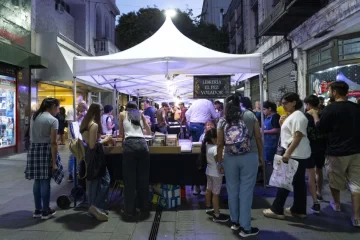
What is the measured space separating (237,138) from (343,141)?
1608 millimetres

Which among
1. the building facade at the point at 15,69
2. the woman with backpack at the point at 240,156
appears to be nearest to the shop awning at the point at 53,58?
the building facade at the point at 15,69

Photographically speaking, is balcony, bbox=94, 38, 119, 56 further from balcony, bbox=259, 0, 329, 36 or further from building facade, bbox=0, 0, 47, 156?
balcony, bbox=259, 0, 329, 36

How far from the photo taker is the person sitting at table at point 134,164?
4.80 m

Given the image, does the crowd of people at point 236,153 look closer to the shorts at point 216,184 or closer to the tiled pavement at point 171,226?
the shorts at point 216,184

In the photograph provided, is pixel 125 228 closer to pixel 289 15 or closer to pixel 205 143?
pixel 205 143

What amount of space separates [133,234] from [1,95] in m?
8.20

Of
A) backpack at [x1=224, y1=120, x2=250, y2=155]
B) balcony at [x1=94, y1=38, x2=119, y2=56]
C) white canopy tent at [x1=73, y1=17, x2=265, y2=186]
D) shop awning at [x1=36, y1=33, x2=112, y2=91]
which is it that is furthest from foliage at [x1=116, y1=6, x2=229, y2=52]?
backpack at [x1=224, y1=120, x2=250, y2=155]

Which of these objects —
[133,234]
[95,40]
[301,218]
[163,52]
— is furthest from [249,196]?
[95,40]

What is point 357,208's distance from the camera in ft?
14.3

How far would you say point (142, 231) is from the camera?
172 inches

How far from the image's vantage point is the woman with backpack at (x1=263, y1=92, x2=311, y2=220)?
14.4 ft

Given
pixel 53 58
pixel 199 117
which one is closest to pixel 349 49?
pixel 199 117

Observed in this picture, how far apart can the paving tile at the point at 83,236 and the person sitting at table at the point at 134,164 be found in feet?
2.09

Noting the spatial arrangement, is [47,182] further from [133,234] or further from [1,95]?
[1,95]
